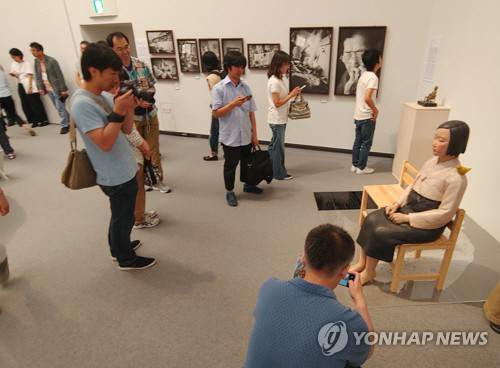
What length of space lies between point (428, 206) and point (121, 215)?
A: 7.10 ft

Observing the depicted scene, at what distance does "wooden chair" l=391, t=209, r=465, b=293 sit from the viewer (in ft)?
6.84

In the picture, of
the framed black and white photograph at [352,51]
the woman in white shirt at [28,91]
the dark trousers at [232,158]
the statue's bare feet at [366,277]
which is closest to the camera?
the statue's bare feet at [366,277]

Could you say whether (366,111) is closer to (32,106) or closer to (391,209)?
(391,209)

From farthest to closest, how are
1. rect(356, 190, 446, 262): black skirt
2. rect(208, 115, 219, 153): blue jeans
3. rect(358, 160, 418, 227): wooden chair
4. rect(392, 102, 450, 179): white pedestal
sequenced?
rect(208, 115, 219, 153): blue jeans
rect(392, 102, 450, 179): white pedestal
rect(358, 160, 418, 227): wooden chair
rect(356, 190, 446, 262): black skirt

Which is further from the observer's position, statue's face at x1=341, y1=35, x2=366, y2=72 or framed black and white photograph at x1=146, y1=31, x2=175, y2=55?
framed black and white photograph at x1=146, y1=31, x2=175, y2=55

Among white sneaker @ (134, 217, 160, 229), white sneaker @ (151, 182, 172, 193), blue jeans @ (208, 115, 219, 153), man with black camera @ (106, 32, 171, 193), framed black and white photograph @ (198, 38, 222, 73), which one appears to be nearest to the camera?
man with black camera @ (106, 32, 171, 193)

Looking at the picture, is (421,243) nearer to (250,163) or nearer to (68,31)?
(250,163)

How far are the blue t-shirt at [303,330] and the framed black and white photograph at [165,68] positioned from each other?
5.45 m

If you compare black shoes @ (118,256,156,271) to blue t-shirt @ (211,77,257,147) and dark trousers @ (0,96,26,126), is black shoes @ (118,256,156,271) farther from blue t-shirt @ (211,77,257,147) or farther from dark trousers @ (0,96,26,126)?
dark trousers @ (0,96,26,126)

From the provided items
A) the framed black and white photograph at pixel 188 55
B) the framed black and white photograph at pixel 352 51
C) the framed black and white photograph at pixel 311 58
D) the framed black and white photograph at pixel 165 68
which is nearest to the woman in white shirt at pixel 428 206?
the framed black and white photograph at pixel 352 51

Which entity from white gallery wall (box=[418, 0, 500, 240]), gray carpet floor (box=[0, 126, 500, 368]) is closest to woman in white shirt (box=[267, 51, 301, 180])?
gray carpet floor (box=[0, 126, 500, 368])

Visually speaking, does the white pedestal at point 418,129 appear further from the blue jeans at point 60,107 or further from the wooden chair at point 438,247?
the blue jeans at point 60,107

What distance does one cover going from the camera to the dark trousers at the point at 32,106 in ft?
23.0

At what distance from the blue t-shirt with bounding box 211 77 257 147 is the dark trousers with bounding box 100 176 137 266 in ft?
4.06
